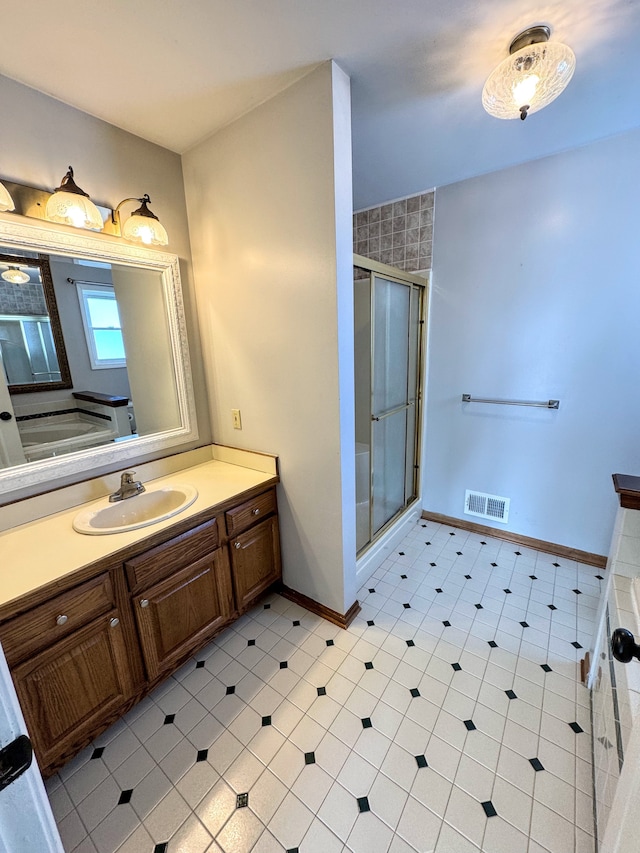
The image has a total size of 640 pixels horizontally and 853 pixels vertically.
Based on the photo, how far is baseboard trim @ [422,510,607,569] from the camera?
88.7 inches

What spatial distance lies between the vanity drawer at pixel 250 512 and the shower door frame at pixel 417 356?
717 mm

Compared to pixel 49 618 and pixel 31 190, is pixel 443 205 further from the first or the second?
pixel 49 618

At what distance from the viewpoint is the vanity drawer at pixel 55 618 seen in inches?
40.8

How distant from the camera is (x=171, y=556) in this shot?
1.44 m

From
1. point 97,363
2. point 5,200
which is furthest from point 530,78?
point 97,363

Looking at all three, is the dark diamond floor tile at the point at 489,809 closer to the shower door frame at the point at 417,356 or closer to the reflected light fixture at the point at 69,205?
the shower door frame at the point at 417,356

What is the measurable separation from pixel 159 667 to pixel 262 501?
0.81 meters

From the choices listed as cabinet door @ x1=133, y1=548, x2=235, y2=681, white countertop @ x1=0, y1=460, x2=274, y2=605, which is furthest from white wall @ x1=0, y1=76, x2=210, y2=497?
cabinet door @ x1=133, y1=548, x2=235, y2=681

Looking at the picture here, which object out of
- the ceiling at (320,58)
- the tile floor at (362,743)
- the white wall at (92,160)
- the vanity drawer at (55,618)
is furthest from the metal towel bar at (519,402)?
the vanity drawer at (55,618)

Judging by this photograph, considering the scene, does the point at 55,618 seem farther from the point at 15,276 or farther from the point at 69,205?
the point at 69,205

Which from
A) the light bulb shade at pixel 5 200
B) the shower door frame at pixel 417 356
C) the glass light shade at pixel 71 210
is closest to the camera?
the light bulb shade at pixel 5 200

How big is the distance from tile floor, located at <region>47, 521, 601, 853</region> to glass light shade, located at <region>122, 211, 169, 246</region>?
2.01 meters

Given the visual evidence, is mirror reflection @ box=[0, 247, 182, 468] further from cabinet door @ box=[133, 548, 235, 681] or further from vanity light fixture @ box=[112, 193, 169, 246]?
cabinet door @ box=[133, 548, 235, 681]

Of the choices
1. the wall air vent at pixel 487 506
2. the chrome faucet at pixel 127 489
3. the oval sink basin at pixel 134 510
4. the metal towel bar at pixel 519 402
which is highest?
the metal towel bar at pixel 519 402
